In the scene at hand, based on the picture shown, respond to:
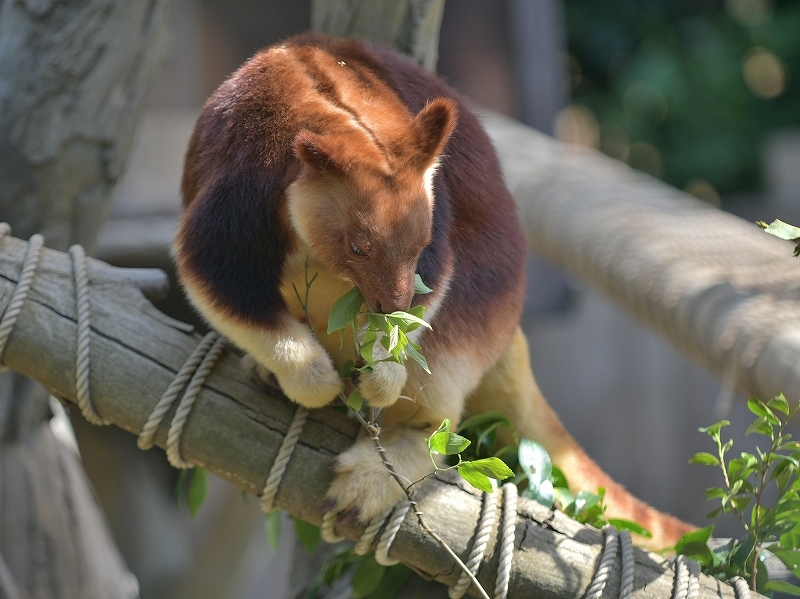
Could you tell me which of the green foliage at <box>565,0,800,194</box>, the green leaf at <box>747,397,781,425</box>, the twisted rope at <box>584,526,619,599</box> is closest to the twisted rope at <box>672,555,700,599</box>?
the twisted rope at <box>584,526,619,599</box>

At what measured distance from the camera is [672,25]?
855cm

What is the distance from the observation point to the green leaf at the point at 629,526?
2.00 meters

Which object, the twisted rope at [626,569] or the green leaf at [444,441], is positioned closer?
the green leaf at [444,441]

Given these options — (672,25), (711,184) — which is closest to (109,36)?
(711,184)

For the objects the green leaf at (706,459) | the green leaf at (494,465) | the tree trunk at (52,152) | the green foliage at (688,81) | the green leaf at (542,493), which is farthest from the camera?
the green foliage at (688,81)

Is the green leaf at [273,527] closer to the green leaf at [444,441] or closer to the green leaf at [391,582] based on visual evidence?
the green leaf at [391,582]

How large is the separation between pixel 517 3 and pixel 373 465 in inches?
180

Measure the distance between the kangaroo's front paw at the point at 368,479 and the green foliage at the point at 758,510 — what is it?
0.61 m

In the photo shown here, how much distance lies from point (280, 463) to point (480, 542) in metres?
0.44

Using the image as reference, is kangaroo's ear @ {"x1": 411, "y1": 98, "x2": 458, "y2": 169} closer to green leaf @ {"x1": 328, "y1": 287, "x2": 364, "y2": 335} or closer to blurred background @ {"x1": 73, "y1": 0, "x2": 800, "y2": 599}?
green leaf @ {"x1": 328, "y1": 287, "x2": 364, "y2": 335}

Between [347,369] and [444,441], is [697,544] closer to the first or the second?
[444,441]

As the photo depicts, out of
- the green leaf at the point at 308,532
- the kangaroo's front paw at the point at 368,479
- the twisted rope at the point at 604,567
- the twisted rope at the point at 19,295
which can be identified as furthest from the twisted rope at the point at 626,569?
the twisted rope at the point at 19,295

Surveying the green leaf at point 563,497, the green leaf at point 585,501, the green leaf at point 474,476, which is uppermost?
the green leaf at point 474,476

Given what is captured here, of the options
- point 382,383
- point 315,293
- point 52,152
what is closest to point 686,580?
point 382,383
